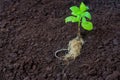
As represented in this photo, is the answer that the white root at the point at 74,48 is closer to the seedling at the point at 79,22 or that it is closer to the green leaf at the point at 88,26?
the seedling at the point at 79,22

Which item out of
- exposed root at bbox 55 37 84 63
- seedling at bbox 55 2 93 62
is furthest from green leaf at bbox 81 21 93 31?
exposed root at bbox 55 37 84 63

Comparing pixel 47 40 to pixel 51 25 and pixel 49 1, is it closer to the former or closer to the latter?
pixel 51 25

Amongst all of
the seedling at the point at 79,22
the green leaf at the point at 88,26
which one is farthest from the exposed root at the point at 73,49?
the green leaf at the point at 88,26

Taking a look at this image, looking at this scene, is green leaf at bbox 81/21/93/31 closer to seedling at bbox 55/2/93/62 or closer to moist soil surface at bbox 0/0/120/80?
seedling at bbox 55/2/93/62

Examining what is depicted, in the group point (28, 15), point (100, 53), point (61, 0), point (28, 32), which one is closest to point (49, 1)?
point (61, 0)

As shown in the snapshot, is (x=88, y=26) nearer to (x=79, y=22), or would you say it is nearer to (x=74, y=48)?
(x=79, y=22)

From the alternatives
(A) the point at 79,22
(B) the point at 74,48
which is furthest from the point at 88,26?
(B) the point at 74,48

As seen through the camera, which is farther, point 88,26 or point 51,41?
point 51,41
